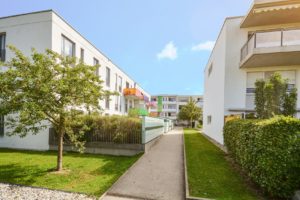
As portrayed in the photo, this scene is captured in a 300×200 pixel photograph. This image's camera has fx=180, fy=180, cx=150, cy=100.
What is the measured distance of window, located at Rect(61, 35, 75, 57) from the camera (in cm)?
1254

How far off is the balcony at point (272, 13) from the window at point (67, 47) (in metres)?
12.2

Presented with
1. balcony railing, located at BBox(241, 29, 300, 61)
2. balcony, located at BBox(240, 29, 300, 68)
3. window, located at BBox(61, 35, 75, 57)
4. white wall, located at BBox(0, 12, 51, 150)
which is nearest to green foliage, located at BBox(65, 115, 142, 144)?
white wall, located at BBox(0, 12, 51, 150)

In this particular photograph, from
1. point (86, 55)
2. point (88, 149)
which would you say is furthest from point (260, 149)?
point (86, 55)

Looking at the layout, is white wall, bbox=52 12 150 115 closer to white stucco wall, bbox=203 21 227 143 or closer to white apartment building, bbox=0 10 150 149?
white apartment building, bbox=0 10 150 149

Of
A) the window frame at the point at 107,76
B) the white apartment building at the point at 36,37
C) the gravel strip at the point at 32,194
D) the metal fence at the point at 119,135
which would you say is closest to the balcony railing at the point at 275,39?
the metal fence at the point at 119,135

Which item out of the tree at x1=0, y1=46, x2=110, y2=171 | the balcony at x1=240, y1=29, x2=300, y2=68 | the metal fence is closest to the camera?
the tree at x1=0, y1=46, x2=110, y2=171

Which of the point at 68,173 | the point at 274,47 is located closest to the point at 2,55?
the point at 68,173

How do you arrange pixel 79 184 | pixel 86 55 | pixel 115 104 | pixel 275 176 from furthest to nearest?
pixel 115 104 → pixel 86 55 → pixel 79 184 → pixel 275 176

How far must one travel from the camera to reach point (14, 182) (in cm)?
577

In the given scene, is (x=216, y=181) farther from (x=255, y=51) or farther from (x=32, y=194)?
(x=255, y=51)

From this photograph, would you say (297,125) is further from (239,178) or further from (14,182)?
(14,182)

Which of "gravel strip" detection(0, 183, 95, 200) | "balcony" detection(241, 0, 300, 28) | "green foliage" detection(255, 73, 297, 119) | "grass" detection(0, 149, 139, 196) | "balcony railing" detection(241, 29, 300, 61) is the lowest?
"grass" detection(0, 149, 139, 196)

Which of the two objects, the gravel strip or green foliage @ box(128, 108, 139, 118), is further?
green foliage @ box(128, 108, 139, 118)

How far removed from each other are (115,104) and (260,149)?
18.8 m
